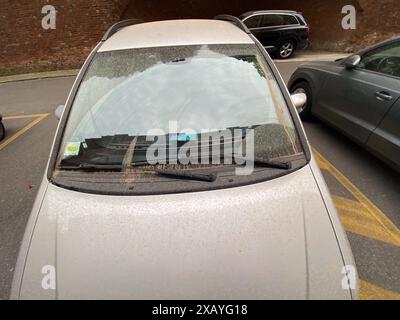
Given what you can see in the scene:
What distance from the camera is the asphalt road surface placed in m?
2.70

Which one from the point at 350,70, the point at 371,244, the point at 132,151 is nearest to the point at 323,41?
the point at 350,70

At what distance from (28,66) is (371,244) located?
12705mm

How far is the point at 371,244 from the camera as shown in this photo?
2924 mm

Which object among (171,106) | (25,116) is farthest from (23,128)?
(171,106)

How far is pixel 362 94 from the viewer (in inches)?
158

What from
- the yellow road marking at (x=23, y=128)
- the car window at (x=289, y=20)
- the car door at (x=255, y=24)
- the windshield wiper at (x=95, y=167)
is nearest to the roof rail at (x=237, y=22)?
the windshield wiper at (x=95, y=167)

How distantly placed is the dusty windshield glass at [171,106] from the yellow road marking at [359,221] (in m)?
1.49

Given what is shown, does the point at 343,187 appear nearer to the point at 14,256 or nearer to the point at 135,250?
the point at 135,250

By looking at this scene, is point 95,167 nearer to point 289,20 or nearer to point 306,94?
point 306,94

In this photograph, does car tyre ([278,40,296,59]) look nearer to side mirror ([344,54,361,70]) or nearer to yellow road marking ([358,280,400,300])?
side mirror ([344,54,361,70])

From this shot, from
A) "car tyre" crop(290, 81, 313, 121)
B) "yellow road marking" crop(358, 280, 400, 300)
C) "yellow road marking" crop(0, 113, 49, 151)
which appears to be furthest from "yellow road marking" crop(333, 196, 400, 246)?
"yellow road marking" crop(0, 113, 49, 151)

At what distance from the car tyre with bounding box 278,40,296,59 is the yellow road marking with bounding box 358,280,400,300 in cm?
1123

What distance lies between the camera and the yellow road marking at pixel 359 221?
3.03 metres

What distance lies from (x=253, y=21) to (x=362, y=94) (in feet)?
30.4
